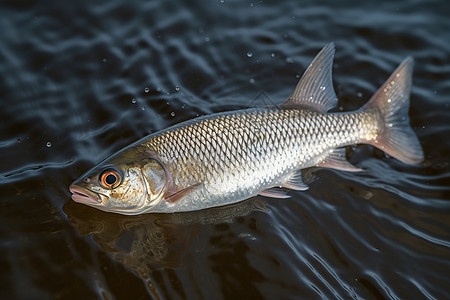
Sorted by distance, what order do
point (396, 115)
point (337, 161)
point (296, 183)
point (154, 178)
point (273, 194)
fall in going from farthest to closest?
point (396, 115), point (337, 161), point (296, 183), point (273, 194), point (154, 178)

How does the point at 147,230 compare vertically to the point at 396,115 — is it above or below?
below

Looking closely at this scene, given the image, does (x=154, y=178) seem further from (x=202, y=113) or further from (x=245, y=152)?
(x=202, y=113)

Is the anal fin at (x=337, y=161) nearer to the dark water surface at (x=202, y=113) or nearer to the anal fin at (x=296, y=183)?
the dark water surface at (x=202, y=113)

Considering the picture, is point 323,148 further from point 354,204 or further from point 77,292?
point 77,292

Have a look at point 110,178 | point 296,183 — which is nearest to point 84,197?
point 110,178

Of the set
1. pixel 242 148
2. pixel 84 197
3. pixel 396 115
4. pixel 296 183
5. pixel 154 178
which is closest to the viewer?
pixel 84 197

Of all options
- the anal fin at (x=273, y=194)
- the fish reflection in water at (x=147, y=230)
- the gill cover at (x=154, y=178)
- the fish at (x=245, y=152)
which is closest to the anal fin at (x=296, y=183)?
the fish at (x=245, y=152)

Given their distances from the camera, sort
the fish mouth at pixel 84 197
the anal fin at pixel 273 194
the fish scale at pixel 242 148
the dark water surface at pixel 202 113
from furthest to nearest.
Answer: the anal fin at pixel 273 194, the fish scale at pixel 242 148, the fish mouth at pixel 84 197, the dark water surface at pixel 202 113
